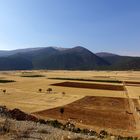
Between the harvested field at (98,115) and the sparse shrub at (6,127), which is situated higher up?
the sparse shrub at (6,127)

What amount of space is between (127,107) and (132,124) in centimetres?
1308

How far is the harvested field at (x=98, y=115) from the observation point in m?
34.5

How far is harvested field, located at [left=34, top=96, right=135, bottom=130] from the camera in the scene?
113 ft

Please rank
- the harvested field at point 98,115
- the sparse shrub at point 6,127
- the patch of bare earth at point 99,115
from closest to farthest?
the sparse shrub at point 6,127 < the patch of bare earth at point 99,115 < the harvested field at point 98,115

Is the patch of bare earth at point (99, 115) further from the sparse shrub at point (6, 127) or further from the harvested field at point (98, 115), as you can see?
the sparse shrub at point (6, 127)

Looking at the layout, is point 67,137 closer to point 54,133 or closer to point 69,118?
point 54,133

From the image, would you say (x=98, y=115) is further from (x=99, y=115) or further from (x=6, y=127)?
(x=6, y=127)

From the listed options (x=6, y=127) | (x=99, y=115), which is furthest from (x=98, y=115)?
(x=6, y=127)

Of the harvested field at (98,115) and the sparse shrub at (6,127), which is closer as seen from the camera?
the sparse shrub at (6,127)

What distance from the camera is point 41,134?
18.9 meters

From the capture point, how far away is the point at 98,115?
1570 inches

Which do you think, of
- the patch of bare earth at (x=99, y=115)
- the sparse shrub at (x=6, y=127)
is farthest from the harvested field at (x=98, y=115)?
the sparse shrub at (x=6, y=127)

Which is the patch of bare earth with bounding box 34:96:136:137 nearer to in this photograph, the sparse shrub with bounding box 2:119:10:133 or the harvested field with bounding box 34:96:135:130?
the harvested field with bounding box 34:96:135:130

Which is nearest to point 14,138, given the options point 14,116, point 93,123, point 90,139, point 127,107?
point 90,139
